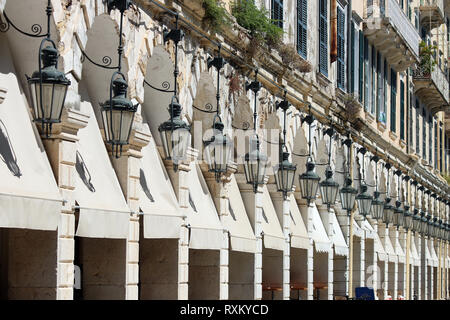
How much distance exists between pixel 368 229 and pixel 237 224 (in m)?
12.3

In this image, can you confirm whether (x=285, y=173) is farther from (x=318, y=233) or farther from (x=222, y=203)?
(x=318, y=233)

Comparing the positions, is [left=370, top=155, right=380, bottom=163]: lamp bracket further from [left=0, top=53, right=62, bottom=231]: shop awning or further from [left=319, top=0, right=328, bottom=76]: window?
[left=0, top=53, right=62, bottom=231]: shop awning

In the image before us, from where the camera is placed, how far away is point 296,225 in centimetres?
2303

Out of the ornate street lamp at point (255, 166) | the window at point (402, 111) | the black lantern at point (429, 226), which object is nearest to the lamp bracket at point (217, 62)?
the ornate street lamp at point (255, 166)

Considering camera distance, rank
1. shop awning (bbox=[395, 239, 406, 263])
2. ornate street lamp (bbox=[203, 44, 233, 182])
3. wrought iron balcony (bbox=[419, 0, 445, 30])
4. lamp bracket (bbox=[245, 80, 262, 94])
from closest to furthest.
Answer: ornate street lamp (bbox=[203, 44, 233, 182])
lamp bracket (bbox=[245, 80, 262, 94])
shop awning (bbox=[395, 239, 406, 263])
wrought iron balcony (bbox=[419, 0, 445, 30])

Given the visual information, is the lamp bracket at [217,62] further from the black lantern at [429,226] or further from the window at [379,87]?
the black lantern at [429,226]

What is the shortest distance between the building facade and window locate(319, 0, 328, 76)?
62mm

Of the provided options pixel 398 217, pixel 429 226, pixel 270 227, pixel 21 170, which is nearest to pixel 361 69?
pixel 398 217

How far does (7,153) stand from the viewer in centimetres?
Answer: 1120

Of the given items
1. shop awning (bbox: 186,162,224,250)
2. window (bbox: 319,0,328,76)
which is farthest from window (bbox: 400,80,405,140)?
shop awning (bbox: 186,162,224,250)

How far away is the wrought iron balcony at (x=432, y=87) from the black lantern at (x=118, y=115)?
2973 cm

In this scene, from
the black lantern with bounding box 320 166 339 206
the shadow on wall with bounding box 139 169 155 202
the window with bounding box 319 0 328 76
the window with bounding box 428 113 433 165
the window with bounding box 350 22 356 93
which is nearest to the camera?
the shadow on wall with bounding box 139 169 155 202

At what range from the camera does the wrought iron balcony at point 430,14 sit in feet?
143

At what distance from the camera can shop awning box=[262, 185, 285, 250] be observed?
20.3m
